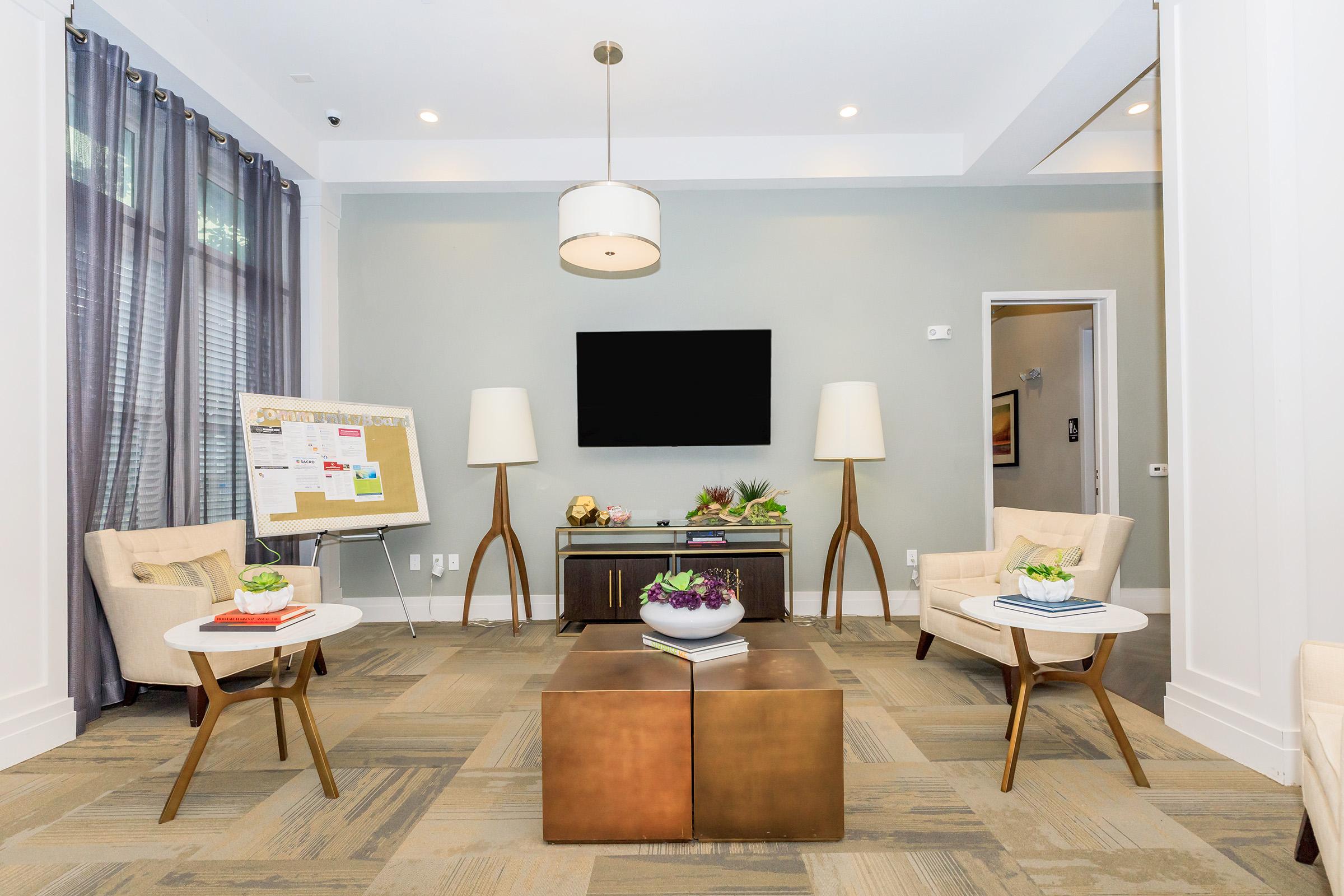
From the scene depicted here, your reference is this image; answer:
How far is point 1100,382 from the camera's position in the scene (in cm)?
471

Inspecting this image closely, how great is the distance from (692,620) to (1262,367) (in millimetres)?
2051

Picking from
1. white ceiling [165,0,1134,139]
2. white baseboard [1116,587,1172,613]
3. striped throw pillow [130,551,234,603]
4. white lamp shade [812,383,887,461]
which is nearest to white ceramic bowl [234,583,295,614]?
striped throw pillow [130,551,234,603]

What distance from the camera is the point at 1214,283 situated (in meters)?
2.45

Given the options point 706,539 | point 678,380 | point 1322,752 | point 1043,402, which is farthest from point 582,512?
point 1043,402

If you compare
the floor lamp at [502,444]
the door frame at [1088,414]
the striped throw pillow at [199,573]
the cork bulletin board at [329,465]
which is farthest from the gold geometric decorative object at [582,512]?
the door frame at [1088,414]

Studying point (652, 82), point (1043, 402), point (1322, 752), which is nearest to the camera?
point (1322, 752)

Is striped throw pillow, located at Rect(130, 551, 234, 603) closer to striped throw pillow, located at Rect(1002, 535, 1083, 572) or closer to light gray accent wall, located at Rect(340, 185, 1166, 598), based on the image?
light gray accent wall, located at Rect(340, 185, 1166, 598)

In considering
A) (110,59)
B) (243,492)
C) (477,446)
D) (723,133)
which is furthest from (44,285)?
(723,133)

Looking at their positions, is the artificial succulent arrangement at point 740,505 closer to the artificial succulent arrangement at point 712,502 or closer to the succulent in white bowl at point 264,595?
the artificial succulent arrangement at point 712,502

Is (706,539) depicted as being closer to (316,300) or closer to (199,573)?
(199,573)

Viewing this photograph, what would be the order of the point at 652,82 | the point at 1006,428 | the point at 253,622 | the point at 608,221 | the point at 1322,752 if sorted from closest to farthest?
the point at 1322,752
the point at 253,622
the point at 608,221
the point at 652,82
the point at 1006,428

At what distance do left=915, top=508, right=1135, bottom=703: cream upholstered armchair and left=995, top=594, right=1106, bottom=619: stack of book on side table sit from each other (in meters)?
0.43

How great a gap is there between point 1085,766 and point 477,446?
11.2 feet

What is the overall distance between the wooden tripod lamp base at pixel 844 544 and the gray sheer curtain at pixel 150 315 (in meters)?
3.39
